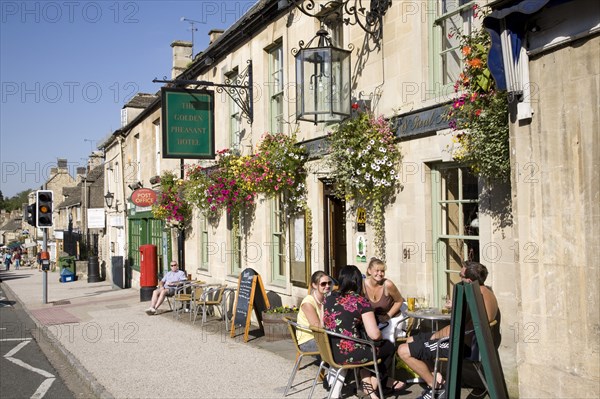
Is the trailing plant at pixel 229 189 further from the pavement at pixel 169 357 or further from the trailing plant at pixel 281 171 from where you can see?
the pavement at pixel 169 357

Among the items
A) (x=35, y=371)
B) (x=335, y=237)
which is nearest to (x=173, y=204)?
(x=335, y=237)

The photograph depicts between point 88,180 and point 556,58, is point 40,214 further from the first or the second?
point 88,180

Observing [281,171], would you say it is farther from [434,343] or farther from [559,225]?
[559,225]

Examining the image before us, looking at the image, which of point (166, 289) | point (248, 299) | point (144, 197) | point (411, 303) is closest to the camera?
point (411, 303)

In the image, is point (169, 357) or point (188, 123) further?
point (188, 123)

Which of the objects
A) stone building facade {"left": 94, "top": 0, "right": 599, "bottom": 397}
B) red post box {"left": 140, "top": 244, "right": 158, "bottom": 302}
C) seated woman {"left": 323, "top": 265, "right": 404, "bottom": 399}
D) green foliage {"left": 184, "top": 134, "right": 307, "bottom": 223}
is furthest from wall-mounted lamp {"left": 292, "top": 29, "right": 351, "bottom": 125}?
red post box {"left": 140, "top": 244, "right": 158, "bottom": 302}

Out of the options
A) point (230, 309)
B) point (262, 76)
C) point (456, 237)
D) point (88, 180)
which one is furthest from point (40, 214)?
point (88, 180)

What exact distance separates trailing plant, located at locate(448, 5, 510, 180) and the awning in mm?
172

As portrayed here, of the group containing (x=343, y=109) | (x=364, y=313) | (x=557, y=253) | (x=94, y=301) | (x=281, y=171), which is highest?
(x=343, y=109)

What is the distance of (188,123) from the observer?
44.8 feet

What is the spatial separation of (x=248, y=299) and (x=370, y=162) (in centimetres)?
376

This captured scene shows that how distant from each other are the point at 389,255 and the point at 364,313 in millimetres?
2187

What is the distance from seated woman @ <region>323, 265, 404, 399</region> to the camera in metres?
6.36

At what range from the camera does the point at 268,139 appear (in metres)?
11.2
